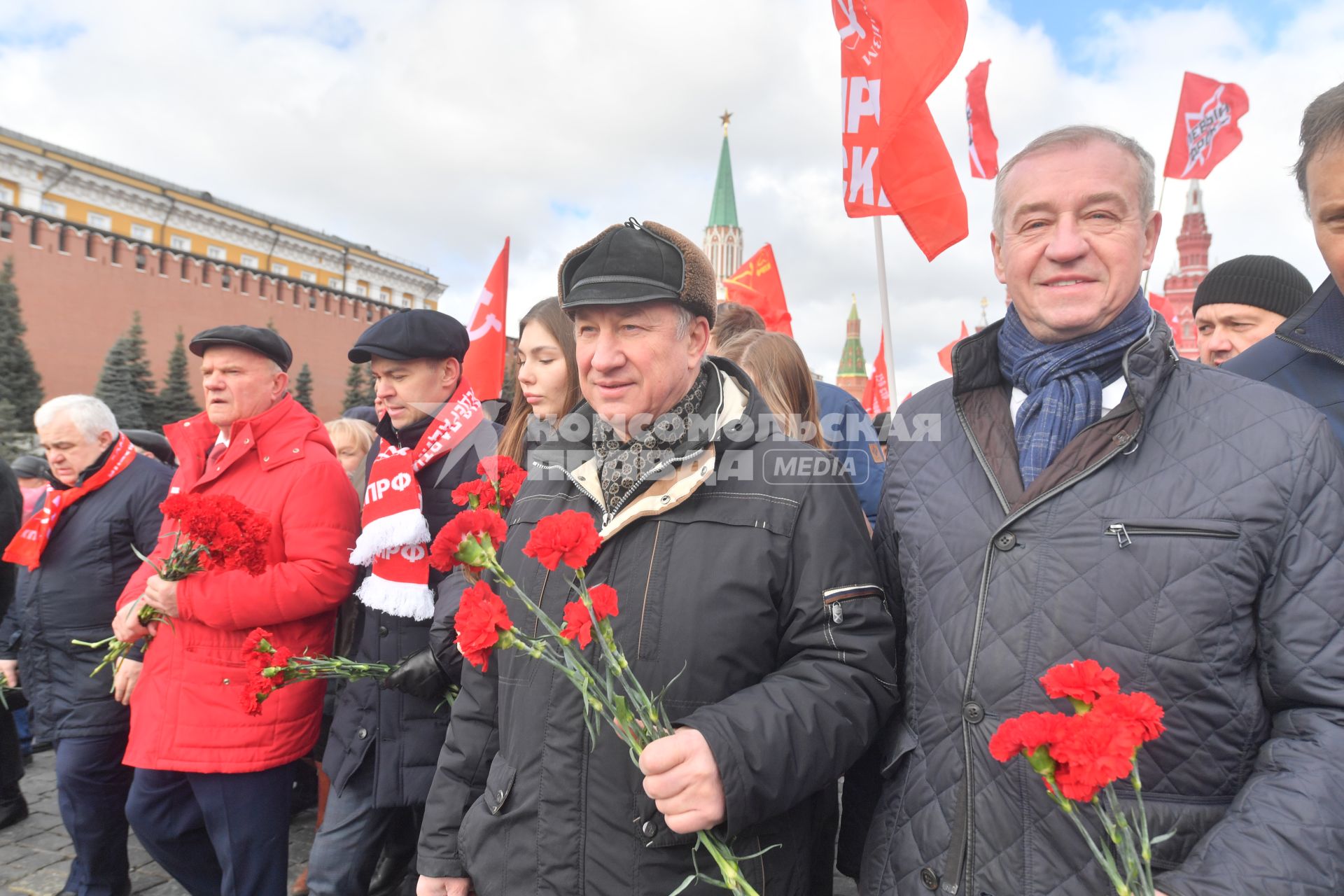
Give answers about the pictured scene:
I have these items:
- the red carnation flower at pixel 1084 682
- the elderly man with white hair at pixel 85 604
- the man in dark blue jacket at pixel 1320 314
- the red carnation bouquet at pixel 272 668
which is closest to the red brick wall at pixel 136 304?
the elderly man with white hair at pixel 85 604

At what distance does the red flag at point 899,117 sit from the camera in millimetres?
4156

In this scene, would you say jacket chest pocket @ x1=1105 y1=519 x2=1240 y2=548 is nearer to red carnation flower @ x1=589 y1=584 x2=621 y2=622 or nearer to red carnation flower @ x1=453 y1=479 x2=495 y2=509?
red carnation flower @ x1=589 y1=584 x2=621 y2=622

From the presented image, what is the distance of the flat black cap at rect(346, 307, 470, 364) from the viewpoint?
3.14 metres

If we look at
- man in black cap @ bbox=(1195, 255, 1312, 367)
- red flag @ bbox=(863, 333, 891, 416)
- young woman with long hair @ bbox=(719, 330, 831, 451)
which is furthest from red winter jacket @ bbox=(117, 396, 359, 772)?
red flag @ bbox=(863, 333, 891, 416)

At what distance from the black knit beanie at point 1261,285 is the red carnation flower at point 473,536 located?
342cm

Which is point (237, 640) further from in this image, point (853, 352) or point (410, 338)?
point (853, 352)

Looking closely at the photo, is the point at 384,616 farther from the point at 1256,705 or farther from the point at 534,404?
the point at 1256,705

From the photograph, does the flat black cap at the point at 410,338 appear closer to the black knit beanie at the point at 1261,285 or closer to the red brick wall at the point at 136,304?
the black knit beanie at the point at 1261,285

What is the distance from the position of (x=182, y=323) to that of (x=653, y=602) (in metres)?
40.8

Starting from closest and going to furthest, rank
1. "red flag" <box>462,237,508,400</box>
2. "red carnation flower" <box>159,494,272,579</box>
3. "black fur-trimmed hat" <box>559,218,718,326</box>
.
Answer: "black fur-trimmed hat" <box>559,218,718,326</box>
"red carnation flower" <box>159,494,272,579</box>
"red flag" <box>462,237,508,400</box>

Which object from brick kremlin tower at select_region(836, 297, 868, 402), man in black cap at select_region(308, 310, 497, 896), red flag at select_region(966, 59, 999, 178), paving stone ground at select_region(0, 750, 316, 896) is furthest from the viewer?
brick kremlin tower at select_region(836, 297, 868, 402)

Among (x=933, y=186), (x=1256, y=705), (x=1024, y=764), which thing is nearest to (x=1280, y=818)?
(x=1256, y=705)

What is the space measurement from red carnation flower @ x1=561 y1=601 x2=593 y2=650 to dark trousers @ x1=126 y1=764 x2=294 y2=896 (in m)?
2.24

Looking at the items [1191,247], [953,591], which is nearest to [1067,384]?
[953,591]
